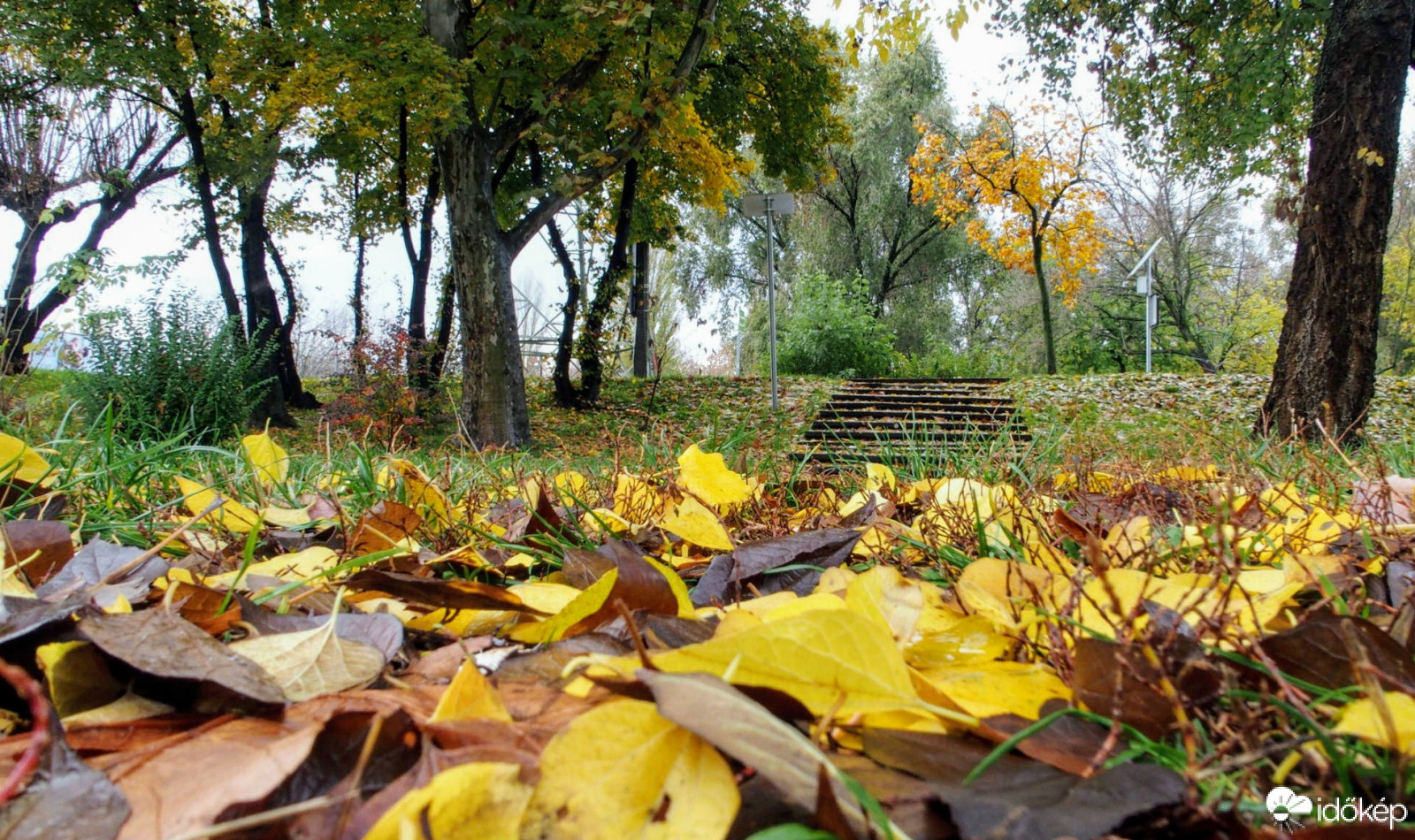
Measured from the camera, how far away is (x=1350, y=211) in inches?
204

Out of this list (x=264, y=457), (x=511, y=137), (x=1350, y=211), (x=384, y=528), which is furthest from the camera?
(x=511, y=137)

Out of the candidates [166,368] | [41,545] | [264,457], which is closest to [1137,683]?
[41,545]

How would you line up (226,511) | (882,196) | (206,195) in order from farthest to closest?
(882,196), (206,195), (226,511)

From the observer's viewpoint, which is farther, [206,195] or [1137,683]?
[206,195]

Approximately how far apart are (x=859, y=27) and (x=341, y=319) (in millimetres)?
19062

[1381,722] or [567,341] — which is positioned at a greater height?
[567,341]

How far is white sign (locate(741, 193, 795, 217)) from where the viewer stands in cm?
1007

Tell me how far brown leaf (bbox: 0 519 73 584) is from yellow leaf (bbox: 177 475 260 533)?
21 centimetres

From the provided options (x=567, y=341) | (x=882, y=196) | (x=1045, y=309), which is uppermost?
(x=882, y=196)

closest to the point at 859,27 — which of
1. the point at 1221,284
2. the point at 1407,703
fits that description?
the point at 1407,703

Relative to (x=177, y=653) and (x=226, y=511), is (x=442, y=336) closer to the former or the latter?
(x=226, y=511)

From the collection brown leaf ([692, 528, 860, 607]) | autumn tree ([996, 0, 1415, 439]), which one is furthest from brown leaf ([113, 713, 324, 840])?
autumn tree ([996, 0, 1415, 439])

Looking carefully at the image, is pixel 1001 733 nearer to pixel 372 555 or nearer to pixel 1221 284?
pixel 372 555

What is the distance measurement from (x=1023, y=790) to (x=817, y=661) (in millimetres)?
113
